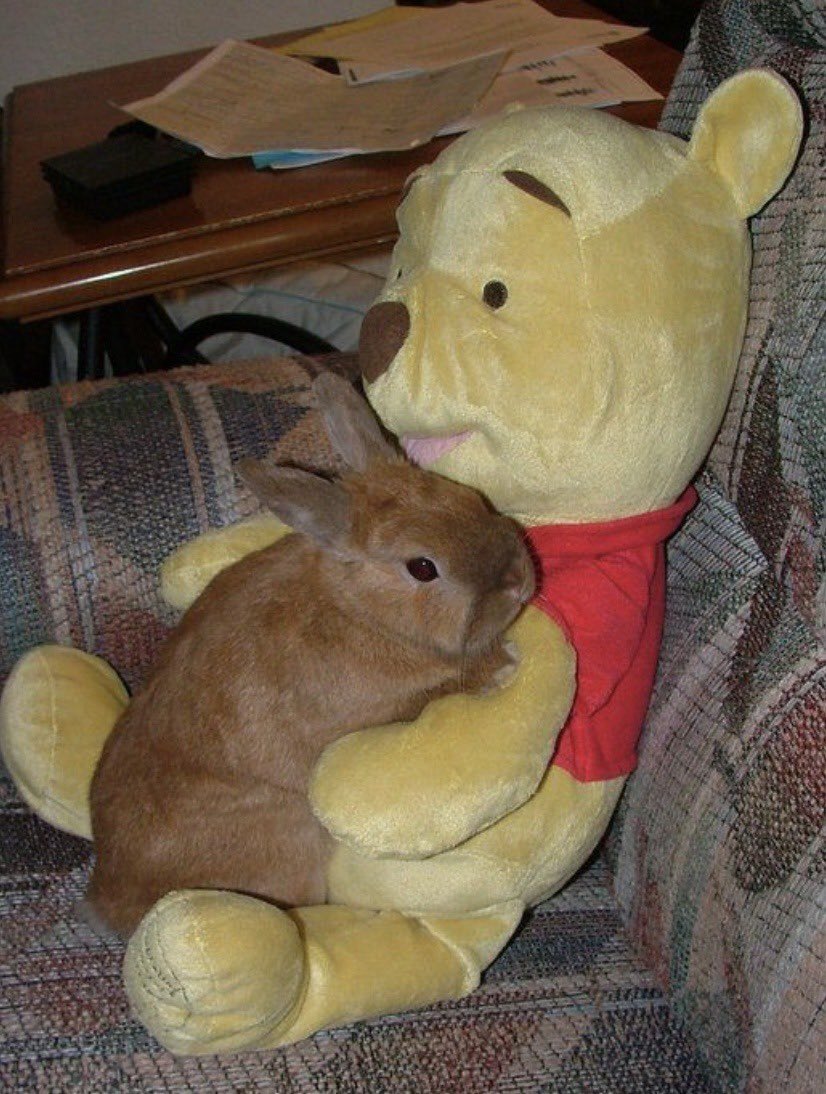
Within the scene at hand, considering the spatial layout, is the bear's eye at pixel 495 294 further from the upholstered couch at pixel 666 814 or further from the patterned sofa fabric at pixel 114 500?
the patterned sofa fabric at pixel 114 500

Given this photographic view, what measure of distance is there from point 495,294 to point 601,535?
0.22 meters

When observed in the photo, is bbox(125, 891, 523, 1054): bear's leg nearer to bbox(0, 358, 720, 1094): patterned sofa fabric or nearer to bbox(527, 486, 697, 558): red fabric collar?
bbox(0, 358, 720, 1094): patterned sofa fabric

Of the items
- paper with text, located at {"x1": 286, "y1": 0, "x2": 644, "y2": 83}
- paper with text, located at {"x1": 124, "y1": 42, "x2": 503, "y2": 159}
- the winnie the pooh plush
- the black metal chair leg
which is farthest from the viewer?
the black metal chair leg

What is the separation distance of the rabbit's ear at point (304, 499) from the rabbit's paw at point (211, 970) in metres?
0.31

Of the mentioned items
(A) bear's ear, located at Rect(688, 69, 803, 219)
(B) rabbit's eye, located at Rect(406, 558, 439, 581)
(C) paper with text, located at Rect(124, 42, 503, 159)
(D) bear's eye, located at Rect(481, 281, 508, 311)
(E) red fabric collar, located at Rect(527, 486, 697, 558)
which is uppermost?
(A) bear's ear, located at Rect(688, 69, 803, 219)

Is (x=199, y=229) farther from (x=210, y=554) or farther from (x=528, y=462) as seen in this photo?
(x=528, y=462)

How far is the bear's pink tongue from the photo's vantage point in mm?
1013

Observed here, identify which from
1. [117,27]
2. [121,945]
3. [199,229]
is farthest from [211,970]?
[117,27]

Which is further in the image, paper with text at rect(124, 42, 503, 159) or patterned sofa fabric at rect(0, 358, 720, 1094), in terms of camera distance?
paper with text at rect(124, 42, 503, 159)

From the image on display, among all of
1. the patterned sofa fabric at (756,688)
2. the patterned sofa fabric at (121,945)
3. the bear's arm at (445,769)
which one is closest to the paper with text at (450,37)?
the patterned sofa fabric at (121,945)

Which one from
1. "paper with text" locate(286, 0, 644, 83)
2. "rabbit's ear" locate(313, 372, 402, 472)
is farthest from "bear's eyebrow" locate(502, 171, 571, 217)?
"paper with text" locate(286, 0, 644, 83)

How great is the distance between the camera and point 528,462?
965 mm

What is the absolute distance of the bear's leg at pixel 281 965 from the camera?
3.19 ft

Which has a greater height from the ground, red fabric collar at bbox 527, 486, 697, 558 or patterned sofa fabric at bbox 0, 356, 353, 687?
red fabric collar at bbox 527, 486, 697, 558
